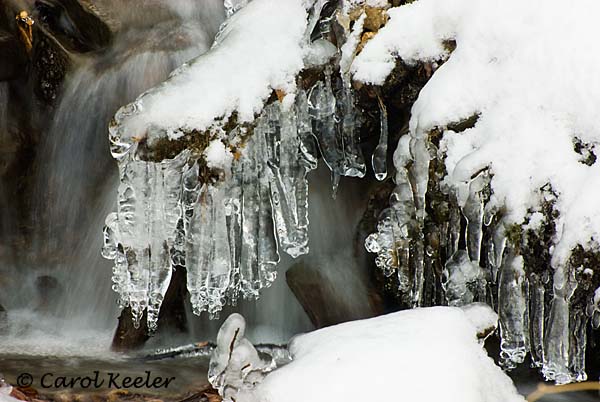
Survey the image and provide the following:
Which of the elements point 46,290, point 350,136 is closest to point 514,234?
point 350,136

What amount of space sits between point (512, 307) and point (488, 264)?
271 millimetres

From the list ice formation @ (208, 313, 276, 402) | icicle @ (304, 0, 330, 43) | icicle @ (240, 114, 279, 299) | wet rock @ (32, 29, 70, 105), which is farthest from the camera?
wet rock @ (32, 29, 70, 105)

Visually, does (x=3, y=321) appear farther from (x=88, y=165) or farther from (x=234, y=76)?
(x=234, y=76)

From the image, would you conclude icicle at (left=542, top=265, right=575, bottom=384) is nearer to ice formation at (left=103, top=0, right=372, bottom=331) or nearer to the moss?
the moss

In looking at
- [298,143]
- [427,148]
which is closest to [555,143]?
[427,148]

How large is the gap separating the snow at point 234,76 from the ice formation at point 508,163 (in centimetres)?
33

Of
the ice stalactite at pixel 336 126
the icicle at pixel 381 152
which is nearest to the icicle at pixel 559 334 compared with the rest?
the icicle at pixel 381 152

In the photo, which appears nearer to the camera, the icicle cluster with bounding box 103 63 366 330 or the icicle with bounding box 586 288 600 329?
the icicle with bounding box 586 288 600 329

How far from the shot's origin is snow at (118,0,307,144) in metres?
3.44

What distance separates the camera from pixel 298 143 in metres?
3.84

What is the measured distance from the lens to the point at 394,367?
2.38 m

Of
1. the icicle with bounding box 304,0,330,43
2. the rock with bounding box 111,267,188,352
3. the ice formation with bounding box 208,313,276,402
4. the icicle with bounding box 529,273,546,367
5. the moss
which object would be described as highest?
the icicle with bounding box 304,0,330,43

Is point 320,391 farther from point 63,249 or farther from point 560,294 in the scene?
point 63,249

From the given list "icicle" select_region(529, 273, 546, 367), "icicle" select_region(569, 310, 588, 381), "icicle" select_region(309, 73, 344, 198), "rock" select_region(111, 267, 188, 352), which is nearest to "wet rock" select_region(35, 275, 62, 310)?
"rock" select_region(111, 267, 188, 352)
